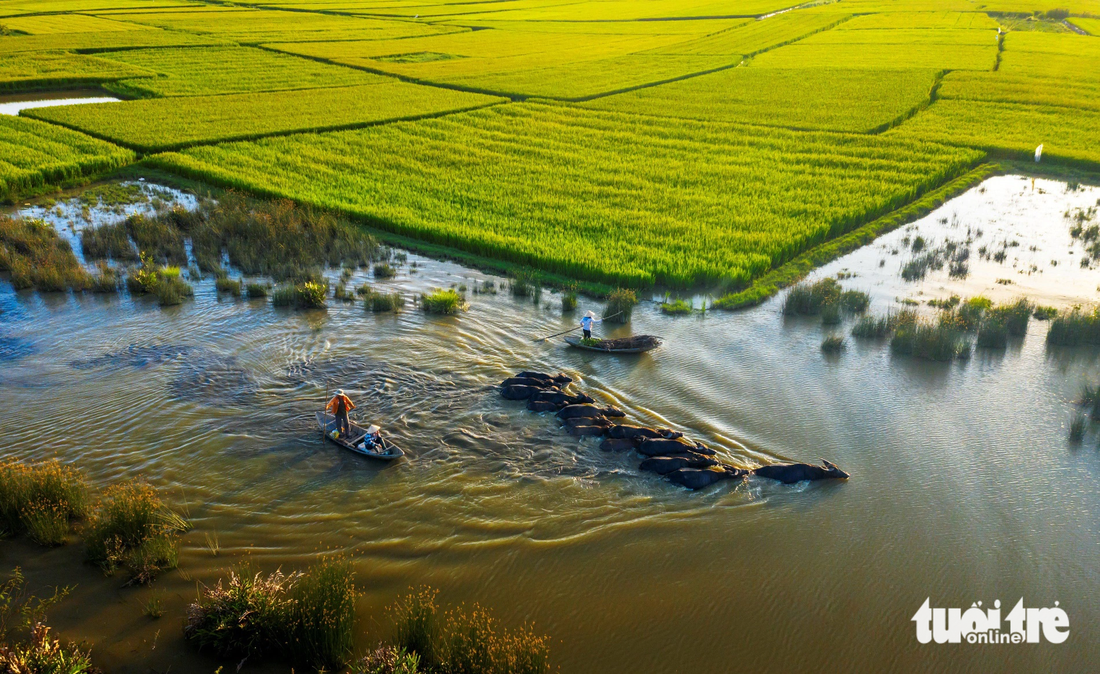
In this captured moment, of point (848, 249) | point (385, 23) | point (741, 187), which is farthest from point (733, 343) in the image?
point (385, 23)

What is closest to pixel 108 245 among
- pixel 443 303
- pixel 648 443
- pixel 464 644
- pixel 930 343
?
pixel 443 303

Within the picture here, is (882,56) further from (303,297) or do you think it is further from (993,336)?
(303,297)

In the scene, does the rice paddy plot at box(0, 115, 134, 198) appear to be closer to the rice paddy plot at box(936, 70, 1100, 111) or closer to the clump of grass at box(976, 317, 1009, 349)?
the clump of grass at box(976, 317, 1009, 349)

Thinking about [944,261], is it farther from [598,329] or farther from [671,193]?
[598,329]

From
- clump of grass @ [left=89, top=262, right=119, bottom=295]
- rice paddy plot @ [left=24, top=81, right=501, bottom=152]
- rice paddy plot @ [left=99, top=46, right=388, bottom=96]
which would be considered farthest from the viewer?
rice paddy plot @ [left=99, top=46, right=388, bottom=96]

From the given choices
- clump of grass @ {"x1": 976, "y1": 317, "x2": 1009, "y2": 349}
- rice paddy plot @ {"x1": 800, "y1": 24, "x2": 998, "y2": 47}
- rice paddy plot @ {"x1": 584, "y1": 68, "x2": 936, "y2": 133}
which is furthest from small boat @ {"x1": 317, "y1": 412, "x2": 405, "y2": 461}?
rice paddy plot @ {"x1": 800, "y1": 24, "x2": 998, "y2": 47}
